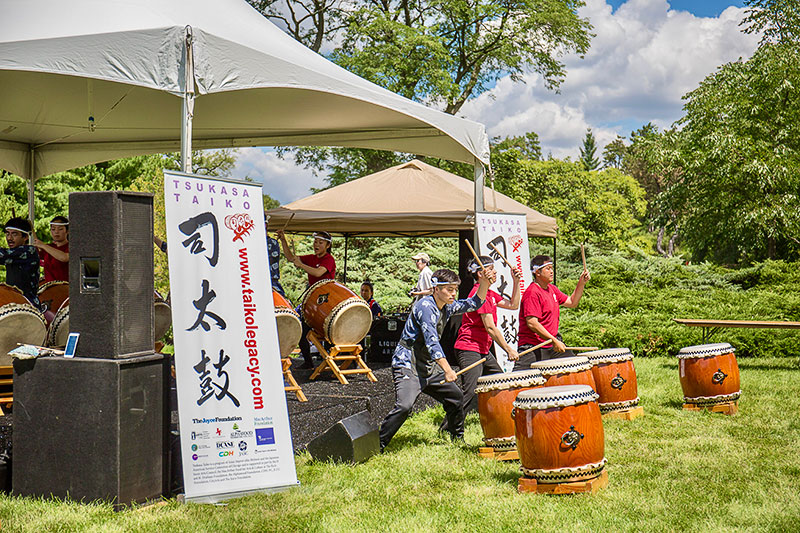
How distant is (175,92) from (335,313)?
3.99 meters

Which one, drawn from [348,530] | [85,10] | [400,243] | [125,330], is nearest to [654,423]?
[348,530]

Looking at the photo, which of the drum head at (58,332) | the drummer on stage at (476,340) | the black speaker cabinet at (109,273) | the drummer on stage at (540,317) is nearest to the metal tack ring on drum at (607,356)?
the drummer on stage at (540,317)

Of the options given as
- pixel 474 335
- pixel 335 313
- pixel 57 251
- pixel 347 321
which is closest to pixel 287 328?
pixel 335 313

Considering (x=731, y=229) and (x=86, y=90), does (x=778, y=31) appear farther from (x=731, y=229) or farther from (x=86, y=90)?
(x=86, y=90)

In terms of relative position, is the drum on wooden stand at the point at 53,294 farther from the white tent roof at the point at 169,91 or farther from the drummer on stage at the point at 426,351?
the drummer on stage at the point at 426,351

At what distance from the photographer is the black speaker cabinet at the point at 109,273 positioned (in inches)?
177

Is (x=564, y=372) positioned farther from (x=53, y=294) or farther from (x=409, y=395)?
(x=53, y=294)

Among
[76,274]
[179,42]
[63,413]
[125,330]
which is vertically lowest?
[63,413]

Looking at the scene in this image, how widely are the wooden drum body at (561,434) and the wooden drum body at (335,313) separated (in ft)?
12.3

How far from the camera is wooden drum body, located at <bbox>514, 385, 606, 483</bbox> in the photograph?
4.89 metres

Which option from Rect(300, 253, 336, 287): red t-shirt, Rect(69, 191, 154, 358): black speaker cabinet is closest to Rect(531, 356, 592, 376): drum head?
Rect(69, 191, 154, 358): black speaker cabinet

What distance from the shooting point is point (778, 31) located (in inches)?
978

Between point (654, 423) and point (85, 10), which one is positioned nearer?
point (85, 10)

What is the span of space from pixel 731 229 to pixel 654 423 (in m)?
15.5
